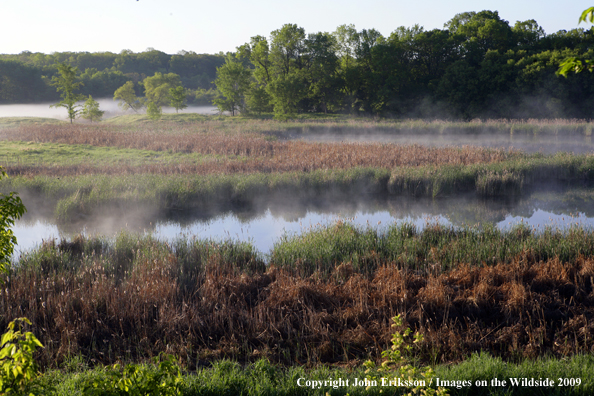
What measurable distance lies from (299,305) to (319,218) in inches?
239

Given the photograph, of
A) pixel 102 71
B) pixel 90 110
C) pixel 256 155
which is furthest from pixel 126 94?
pixel 256 155

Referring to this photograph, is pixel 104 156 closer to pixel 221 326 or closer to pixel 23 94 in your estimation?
pixel 221 326

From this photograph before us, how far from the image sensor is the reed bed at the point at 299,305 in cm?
496

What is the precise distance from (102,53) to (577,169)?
11170 cm

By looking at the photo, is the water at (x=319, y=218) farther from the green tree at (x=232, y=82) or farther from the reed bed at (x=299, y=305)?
the green tree at (x=232, y=82)

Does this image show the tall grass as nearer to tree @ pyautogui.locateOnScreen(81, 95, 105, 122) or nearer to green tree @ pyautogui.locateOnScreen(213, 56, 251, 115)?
green tree @ pyautogui.locateOnScreen(213, 56, 251, 115)

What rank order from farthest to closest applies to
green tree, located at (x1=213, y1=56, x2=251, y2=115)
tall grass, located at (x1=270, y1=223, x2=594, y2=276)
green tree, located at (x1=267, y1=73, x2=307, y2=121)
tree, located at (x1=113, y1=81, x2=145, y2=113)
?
tree, located at (x1=113, y1=81, x2=145, y2=113) → green tree, located at (x1=213, y1=56, x2=251, y2=115) → green tree, located at (x1=267, y1=73, x2=307, y2=121) → tall grass, located at (x1=270, y1=223, x2=594, y2=276)

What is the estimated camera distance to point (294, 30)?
5194 cm

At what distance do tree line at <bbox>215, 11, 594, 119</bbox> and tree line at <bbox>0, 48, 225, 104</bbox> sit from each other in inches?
1310

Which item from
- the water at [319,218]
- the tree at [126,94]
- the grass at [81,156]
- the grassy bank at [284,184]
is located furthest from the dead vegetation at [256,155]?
the tree at [126,94]

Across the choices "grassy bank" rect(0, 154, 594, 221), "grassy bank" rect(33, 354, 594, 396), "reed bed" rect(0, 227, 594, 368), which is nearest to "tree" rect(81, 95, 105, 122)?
"grassy bank" rect(0, 154, 594, 221)

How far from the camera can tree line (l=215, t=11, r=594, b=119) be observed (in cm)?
4188

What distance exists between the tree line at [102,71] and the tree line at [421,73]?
33285 millimetres

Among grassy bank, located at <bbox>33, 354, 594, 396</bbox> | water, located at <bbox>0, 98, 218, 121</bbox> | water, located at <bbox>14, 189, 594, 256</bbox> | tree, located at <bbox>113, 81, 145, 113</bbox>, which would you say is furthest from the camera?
water, located at <bbox>0, 98, 218, 121</bbox>
